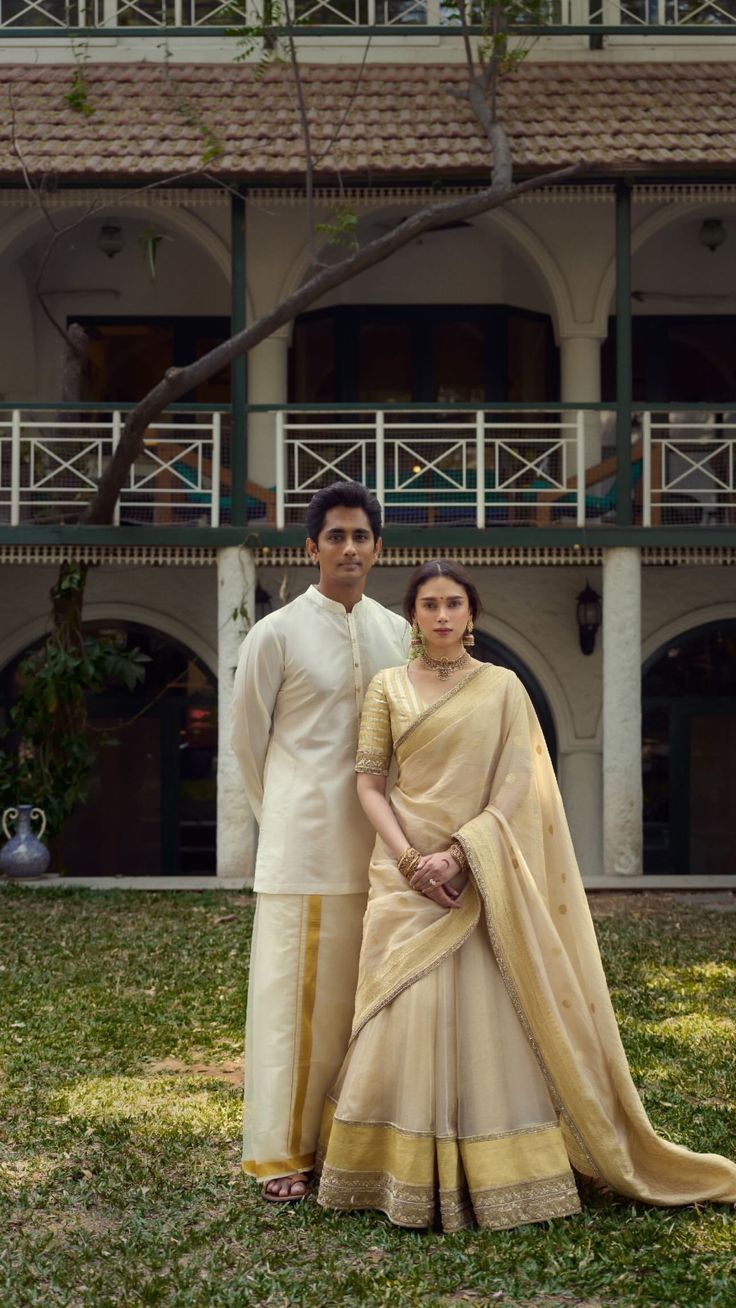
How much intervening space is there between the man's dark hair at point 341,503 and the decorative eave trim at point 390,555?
731 cm

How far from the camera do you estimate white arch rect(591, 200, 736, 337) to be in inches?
503

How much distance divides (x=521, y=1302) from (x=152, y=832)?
10.6 meters

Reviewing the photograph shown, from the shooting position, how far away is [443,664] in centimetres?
408

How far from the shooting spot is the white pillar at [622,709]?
11.5 meters

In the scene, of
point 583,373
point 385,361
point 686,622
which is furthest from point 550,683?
point 385,361

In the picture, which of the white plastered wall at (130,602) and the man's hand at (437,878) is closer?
the man's hand at (437,878)

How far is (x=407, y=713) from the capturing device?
401 cm

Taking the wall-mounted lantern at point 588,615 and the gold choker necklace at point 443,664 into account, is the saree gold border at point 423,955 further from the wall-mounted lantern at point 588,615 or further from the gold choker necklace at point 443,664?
the wall-mounted lantern at point 588,615

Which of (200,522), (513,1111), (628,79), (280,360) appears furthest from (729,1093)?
(628,79)

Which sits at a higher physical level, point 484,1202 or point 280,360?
point 280,360

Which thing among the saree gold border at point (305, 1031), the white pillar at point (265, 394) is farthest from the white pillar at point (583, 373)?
the saree gold border at point (305, 1031)

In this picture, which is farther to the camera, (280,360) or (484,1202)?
(280,360)

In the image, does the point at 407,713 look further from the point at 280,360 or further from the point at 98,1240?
the point at 280,360

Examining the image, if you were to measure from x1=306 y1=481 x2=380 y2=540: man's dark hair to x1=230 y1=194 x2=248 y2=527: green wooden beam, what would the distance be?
24.5 ft
